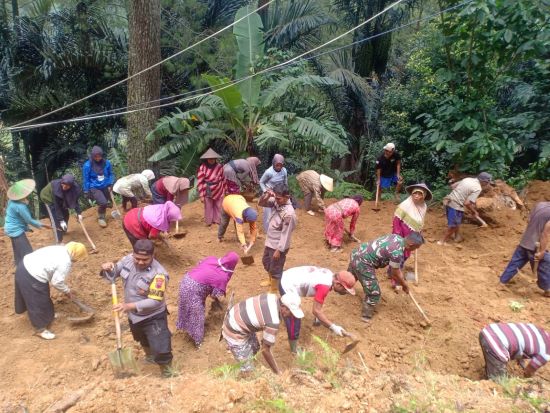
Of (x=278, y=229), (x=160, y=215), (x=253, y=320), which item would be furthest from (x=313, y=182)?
(x=253, y=320)

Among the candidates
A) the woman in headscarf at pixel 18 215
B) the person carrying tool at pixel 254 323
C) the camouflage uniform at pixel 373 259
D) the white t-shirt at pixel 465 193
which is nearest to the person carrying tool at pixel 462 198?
the white t-shirt at pixel 465 193

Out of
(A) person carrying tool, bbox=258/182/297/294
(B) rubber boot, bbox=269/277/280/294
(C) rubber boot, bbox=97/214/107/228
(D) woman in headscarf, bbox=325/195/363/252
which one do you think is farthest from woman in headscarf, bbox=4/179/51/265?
(D) woman in headscarf, bbox=325/195/363/252

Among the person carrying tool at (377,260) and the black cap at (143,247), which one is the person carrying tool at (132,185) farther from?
the person carrying tool at (377,260)

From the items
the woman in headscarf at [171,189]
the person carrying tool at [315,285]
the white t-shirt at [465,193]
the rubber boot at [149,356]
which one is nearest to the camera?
the person carrying tool at [315,285]

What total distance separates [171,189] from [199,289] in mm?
2799

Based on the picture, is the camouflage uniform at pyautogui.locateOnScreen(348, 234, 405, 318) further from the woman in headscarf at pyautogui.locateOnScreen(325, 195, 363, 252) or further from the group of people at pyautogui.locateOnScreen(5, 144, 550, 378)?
the woman in headscarf at pyautogui.locateOnScreen(325, 195, 363, 252)

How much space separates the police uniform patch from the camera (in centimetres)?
365

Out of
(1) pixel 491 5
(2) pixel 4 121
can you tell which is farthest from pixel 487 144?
(2) pixel 4 121

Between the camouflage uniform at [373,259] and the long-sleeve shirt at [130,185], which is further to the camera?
the long-sleeve shirt at [130,185]

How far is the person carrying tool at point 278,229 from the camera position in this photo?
4746 mm

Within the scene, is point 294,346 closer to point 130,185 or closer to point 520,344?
point 520,344

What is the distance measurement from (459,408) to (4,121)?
11.7 m

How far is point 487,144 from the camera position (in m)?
6.58

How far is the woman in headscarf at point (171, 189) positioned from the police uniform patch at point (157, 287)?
3100mm
